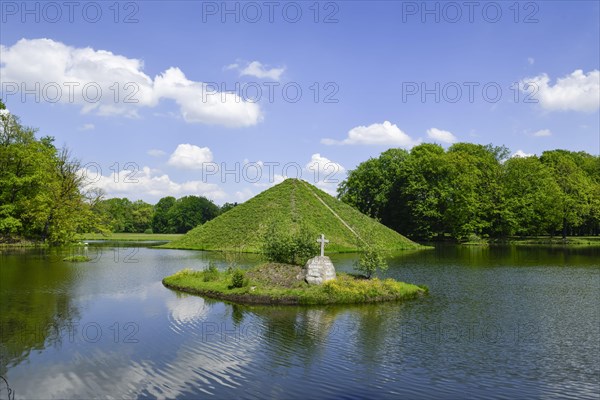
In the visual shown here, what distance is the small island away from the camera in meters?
30.2

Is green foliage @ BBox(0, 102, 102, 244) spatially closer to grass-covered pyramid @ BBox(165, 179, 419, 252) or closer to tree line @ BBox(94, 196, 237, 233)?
grass-covered pyramid @ BBox(165, 179, 419, 252)

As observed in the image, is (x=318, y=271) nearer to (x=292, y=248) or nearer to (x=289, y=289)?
(x=289, y=289)

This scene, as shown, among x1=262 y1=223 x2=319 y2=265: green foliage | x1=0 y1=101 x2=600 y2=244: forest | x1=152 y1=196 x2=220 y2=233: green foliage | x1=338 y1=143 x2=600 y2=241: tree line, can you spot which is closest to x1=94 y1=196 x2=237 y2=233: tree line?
x1=152 y1=196 x2=220 y2=233: green foliage

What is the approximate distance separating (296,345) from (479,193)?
3894 inches

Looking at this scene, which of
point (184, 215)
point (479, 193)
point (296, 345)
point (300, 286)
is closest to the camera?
point (296, 345)

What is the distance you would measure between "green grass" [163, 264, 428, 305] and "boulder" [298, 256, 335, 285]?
0.54 metres

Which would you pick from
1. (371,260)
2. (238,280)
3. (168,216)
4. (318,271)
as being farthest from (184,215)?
(318,271)

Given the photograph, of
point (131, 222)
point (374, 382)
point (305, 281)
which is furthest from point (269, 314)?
point (131, 222)

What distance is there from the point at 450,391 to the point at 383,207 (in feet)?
349

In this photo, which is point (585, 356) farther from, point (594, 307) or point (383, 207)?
point (383, 207)

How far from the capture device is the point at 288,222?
75.6 metres

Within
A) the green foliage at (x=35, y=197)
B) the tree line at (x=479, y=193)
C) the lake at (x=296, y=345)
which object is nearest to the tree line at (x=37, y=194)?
the green foliage at (x=35, y=197)

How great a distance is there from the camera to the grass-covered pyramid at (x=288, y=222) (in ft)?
246

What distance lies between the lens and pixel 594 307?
2922 centimetres
